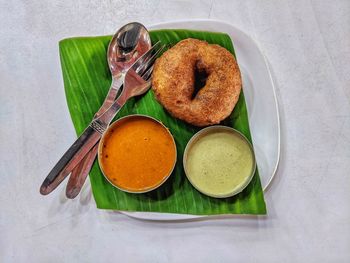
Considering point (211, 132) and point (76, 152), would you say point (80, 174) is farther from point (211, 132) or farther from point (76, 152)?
point (211, 132)

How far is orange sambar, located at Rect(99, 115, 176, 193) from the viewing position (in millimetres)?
1700

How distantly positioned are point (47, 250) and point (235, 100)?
1052 millimetres

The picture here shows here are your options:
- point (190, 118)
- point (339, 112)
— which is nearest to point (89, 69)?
point (190, 118)

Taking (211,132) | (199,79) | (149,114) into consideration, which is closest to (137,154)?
(149,114)

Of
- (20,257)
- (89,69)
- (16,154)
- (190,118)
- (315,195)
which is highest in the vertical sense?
(89,69)

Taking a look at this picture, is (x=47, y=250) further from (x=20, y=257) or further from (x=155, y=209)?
(x=155, y=209)

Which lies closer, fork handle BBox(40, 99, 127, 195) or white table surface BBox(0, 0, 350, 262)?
fork handle BBox(40, 99, 127, 195)

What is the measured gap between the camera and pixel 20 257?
1943mm

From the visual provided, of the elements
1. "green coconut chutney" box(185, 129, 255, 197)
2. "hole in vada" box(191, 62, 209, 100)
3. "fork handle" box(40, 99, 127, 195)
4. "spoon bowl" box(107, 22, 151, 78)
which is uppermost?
"spoon bowl" box(107, 22, 151, 78)

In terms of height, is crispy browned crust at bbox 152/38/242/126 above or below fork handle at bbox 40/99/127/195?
above

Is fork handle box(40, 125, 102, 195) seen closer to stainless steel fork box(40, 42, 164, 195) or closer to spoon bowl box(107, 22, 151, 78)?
stainless steel fork box(40, 42, 164, 195)

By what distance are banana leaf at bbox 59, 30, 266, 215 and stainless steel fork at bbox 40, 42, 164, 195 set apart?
5 centimetres

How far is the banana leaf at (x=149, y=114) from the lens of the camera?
1773mm

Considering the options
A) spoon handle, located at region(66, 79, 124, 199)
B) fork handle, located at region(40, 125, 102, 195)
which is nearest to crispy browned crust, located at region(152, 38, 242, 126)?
spoon handle, located at region(66, 79, 124, 199)
